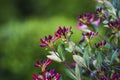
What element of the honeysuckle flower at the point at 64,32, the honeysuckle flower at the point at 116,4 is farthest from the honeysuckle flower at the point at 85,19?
the honeysuckle flower at the point at 64,32

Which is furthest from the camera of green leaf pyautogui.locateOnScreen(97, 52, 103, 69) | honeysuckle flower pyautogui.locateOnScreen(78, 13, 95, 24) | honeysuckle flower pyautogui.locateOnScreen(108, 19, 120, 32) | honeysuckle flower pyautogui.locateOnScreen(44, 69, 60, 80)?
honeysuckle flower pyautogui.locateOnScreen(78, 13, 95, 24)

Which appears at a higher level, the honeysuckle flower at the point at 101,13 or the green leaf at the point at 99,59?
the honeysuckle flower at the point at 101,13

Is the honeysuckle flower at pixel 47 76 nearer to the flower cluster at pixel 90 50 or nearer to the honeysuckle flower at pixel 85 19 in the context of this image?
the flower cluster at pixel 90 50

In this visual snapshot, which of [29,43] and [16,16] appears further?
[16,16]

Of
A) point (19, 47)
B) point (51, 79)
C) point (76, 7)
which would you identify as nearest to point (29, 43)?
point (19, 47)

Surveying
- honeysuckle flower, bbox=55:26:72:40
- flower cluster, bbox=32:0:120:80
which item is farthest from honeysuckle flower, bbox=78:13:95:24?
honeysuckle flower, bbox=55:26:72:40

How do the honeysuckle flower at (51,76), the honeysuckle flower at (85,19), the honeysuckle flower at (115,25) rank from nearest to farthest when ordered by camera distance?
the honeysuckle flower at (51,76) < the honeysuckle flower at (115,25) < the honeysuckle flower at (85,19)

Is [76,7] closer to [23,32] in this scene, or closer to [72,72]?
[23,32]

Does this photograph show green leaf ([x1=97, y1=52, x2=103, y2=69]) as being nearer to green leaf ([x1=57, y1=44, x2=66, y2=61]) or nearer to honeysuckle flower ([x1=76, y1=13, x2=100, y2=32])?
green leaf ([x1=57, y1=44, x2=66, y2=61])
